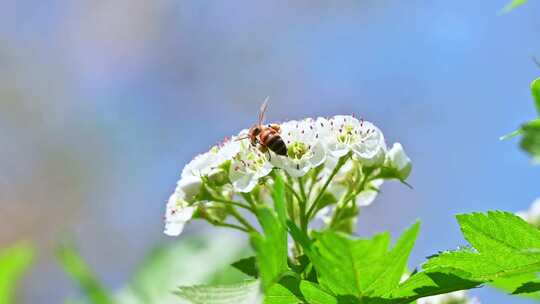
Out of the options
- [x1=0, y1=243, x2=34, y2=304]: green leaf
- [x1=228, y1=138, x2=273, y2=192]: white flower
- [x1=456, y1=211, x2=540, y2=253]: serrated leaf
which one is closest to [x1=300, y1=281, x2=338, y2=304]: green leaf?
[x1=456, y1=211, x2=540, y2=253]: serrated leaf

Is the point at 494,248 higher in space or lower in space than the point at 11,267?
lower

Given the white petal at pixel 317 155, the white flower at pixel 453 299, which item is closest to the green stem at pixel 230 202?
the white petal at pixel 317 155

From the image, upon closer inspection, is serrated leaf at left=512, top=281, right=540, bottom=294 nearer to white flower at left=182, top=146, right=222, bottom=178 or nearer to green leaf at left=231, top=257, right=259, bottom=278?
green leaf at left=231, top=257, right=259, bottom=278

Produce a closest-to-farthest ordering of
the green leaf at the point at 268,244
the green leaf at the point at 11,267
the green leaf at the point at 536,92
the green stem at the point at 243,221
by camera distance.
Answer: the green leaf at the point at 268,244
the green leaf at the point at 536,92
the green stem at the point at 243,221
the green leaf at the point at 11,267

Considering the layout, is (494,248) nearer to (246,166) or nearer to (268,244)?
(268,244)

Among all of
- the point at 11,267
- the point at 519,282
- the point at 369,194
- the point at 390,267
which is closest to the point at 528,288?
A: the point at 519,282

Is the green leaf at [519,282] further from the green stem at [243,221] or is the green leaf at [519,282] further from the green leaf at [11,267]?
the green leaf at [11,267]
